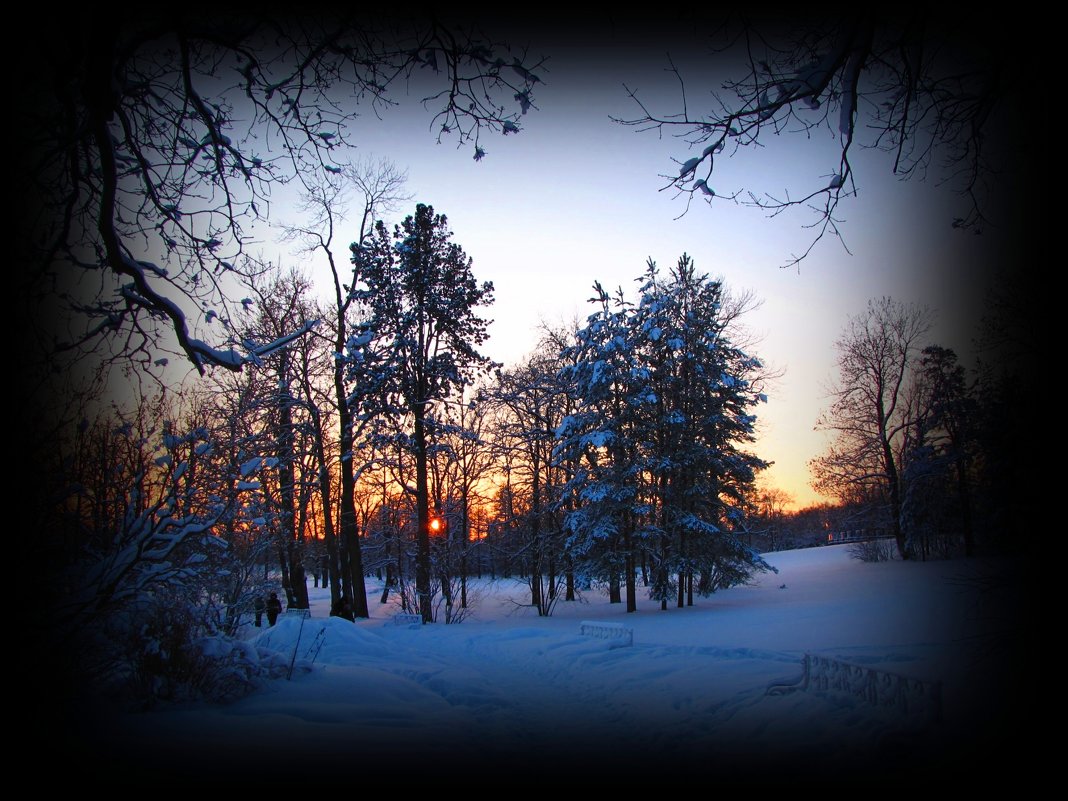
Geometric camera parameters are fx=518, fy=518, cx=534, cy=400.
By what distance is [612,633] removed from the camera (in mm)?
11000

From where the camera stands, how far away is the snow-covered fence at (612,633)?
10.4 meters

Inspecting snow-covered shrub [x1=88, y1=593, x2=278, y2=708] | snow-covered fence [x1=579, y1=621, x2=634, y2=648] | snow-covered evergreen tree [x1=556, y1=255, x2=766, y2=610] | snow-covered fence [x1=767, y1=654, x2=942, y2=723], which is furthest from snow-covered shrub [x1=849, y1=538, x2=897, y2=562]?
snow-covered shrub [x1=88, y1=593, x2=278, y2=708]

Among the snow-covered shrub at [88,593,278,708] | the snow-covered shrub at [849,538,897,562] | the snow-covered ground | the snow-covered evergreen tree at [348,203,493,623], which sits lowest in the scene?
the snow-covered shrub at [849,538,897,562]

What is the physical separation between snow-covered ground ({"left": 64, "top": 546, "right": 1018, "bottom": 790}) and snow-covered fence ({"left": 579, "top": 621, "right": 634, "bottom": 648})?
0.25 metres

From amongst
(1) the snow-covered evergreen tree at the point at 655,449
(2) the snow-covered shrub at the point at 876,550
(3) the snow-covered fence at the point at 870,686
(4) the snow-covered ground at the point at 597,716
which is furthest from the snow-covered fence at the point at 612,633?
(2) the snow-covered shrub at the point at 876,550

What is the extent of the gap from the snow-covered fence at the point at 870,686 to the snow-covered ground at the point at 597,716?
0.30 ft

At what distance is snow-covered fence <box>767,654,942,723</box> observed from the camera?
4.25m

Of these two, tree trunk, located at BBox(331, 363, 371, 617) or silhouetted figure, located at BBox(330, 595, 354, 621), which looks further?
tree trunk, located at BBox(331, 363, 371, 617)

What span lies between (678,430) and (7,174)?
60.6ft

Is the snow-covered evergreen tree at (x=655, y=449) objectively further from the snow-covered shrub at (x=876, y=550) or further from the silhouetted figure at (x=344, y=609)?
the snow-covered shrub at (x=876, y=550)

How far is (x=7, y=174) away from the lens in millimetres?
3518

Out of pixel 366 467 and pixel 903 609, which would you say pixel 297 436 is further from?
pixel 903 609

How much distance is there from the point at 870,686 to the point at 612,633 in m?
6.63

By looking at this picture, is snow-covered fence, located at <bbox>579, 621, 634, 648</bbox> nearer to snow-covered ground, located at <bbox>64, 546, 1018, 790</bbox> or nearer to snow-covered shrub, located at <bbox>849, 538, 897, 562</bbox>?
snow-covered ground, located at <bbox>64, 546, 1018, 790</bbox>
